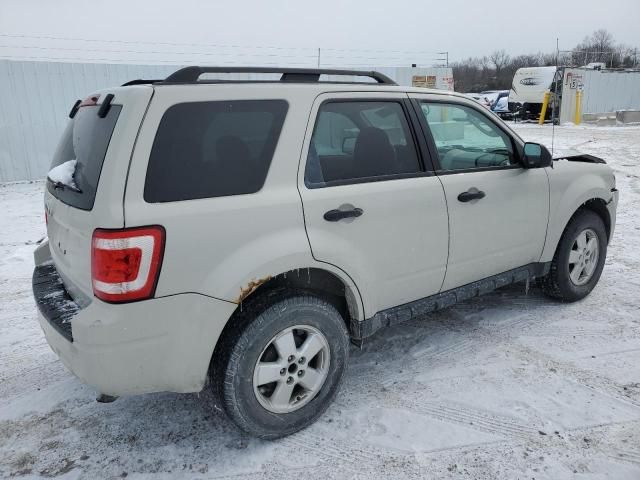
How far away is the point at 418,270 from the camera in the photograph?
3131 millimetres

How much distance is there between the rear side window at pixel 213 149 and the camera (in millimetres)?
2246

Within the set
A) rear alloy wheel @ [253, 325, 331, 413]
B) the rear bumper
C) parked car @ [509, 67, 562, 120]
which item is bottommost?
rear alloy wheel @ [253, 325, 331, 413]

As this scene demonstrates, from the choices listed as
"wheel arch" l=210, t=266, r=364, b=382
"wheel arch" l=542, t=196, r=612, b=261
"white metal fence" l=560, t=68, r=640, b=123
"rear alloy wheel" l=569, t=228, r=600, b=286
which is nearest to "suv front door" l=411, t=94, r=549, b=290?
"wheel arch" l=542, t=196, r=612, b=261

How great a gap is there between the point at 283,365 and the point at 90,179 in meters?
1.30

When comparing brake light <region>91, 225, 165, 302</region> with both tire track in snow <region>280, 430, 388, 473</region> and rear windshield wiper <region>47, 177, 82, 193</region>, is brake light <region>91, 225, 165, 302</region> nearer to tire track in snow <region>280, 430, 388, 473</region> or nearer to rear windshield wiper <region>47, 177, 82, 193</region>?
rear windshield wiper <region>47, 177, 82, 193</region>

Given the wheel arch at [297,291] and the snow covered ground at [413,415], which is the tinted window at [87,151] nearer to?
the wheel arch at [297,291]

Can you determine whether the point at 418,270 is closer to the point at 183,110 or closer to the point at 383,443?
the point at 383,443

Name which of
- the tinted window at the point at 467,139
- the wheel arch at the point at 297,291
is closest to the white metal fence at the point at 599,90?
the tinted window at the point at 467,139

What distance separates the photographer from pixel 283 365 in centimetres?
262

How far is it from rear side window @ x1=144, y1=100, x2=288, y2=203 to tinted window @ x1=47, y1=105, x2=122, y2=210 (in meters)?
0.26

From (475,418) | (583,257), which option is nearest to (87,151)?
(475,418)

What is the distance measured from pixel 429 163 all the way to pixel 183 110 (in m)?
1.59

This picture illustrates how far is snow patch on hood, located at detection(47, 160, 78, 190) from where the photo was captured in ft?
8.10

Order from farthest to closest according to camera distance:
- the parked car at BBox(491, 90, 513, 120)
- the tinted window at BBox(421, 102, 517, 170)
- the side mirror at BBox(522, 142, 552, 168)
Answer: the parked car at BBox(491, 90, 513, 120)
the side mirror at BBox(522, 142, 552, 168)
the tinted window at BBox(421, 102, 517, 170)
